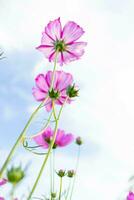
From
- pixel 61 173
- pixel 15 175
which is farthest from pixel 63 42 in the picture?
pixel 15 175

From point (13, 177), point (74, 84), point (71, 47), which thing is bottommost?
point (13, 177)

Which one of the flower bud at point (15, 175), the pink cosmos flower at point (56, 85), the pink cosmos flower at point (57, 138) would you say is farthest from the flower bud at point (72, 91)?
the flower bud at point (15, 175)

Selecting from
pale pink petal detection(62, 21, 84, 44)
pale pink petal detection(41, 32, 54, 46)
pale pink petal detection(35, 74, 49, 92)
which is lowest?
pale pink petal detection(35, 74, 49, 92)

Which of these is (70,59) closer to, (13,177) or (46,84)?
(46,84)

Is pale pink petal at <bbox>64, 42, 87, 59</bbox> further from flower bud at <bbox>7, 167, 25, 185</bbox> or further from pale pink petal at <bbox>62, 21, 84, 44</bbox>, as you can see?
flower bud at <bbox>7, 167, 25, 185</bbox>

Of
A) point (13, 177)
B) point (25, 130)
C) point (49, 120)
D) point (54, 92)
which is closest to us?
point (13, 177)

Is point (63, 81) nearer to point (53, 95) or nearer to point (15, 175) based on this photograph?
point (53, 95)

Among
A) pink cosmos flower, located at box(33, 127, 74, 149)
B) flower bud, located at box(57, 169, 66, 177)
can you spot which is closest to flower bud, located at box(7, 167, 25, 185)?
pink cosmos flower, located at box(33, 127, 74, 149)

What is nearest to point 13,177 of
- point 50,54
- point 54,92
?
point 54,92
